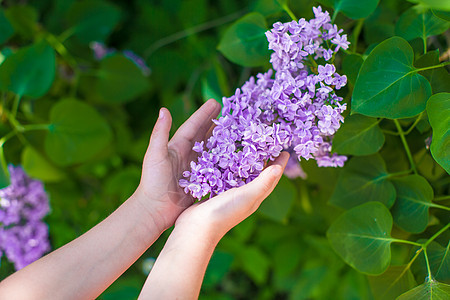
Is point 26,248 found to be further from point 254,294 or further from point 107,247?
point 254,294

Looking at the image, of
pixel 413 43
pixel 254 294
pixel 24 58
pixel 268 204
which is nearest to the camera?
pixel 413 43

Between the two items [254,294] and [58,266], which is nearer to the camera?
[58,266]

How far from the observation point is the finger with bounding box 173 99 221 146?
662 millimetres

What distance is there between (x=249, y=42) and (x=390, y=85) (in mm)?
268

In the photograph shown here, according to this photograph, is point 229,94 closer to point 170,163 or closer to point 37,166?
point 170,163

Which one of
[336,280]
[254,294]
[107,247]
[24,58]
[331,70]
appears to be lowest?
[254,294]

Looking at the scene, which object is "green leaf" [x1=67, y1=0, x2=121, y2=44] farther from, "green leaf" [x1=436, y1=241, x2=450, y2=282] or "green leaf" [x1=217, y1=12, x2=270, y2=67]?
"green leaf" [x1=436, y1=241, x2=450, y2=282]

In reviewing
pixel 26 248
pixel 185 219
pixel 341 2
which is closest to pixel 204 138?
pixel 185 219

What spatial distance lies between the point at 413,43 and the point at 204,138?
0.38m

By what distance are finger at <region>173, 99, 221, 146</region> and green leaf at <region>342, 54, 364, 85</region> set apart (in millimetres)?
225

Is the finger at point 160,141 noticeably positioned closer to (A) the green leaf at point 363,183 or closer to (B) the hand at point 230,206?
(B) the hand at point 230,206

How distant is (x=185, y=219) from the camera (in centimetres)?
58

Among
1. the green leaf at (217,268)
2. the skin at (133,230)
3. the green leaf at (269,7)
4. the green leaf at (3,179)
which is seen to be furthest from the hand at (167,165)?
the green leaf at (217,268)

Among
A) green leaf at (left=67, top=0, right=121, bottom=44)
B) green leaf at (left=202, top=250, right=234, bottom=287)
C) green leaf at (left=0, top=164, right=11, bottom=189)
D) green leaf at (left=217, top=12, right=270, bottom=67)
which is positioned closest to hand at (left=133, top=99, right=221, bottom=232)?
green leaf at (left=217, top=12, right=270, bottom=67)
